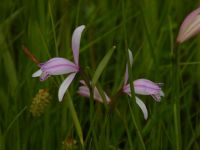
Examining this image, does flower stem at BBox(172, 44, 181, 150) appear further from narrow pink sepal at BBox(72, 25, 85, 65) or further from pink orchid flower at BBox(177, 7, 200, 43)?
narrow pink sepal at BBox(72, 25, 85, 65)

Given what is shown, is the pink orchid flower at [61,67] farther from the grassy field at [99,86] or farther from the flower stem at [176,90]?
the flower stem at [176,90]

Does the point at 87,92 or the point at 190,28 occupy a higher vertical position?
the point at 190,28

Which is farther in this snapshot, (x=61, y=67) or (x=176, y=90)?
(x=176, y=90)

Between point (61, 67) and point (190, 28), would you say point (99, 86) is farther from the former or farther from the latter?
point (190, 28)

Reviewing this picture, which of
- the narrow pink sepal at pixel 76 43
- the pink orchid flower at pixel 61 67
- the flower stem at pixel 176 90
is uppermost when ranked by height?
the narrow pink sepal at pixel 76 43

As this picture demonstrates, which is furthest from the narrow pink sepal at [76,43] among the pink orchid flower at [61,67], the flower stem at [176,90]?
the flower stem at [176,90]

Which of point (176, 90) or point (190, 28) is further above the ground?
point (190, 28)

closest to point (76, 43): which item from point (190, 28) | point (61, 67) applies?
point (61, 67)

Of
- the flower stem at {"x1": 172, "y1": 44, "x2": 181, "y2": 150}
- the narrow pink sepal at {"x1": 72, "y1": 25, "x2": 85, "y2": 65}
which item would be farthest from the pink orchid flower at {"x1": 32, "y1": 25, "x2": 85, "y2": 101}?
the flower stem at {"x1": 172, "y1": 44, "x2": 181, "y2": 150}

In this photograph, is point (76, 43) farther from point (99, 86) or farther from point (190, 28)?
point (190, 28)
